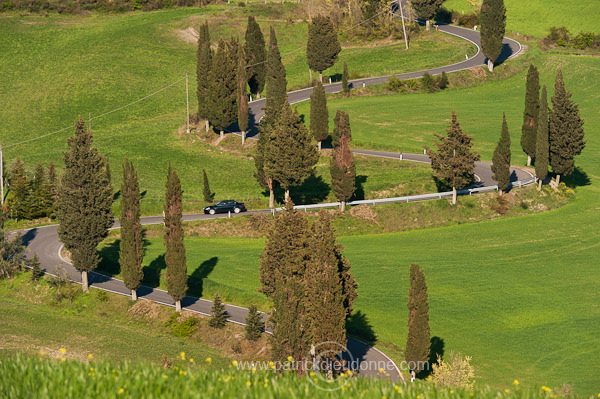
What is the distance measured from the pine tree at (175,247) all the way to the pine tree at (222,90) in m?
45.4

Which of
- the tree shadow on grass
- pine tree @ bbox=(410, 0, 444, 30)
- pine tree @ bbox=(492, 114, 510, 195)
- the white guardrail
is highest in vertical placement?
pine tree @ bbox=(410, 0, 444, 30)

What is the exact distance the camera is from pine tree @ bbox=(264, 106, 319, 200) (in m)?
85.9

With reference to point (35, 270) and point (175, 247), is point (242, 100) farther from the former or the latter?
point (175, 247)

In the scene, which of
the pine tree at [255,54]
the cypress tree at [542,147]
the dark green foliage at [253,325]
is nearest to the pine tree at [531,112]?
the cypress tree at [542,147]

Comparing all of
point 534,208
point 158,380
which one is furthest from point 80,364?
point 534,208

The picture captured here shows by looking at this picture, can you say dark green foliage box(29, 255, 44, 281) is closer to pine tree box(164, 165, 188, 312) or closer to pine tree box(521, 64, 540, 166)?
pine tree box(164, 165, 188, 312)

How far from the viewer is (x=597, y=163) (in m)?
Result: 106

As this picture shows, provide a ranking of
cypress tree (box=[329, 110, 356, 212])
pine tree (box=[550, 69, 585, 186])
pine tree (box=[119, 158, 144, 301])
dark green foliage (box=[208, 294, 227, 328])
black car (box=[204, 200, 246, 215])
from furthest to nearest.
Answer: pine tree (box=[550, 69, 585, 186]) → black car (box=[204, 200, 246, 215]) → cypress tree (box=[329, 110, 356, 212]) → pine tree (box=[119, 158, 144, 301]) → dark green foliage (box=[208, 294, 227, 328])

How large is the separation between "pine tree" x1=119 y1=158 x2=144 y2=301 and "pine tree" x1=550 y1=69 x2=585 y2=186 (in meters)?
49.7

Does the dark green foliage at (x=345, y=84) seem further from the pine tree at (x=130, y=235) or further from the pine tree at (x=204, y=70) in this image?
the pine tree at (x=130, y=235)

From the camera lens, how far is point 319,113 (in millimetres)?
103688

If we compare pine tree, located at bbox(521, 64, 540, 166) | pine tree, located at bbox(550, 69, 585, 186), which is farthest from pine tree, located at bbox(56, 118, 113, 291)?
pine tree, located at bbox(521, 64, 540, 166)

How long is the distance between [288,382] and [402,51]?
130 m

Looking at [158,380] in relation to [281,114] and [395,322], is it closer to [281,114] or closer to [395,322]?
[395,322]
